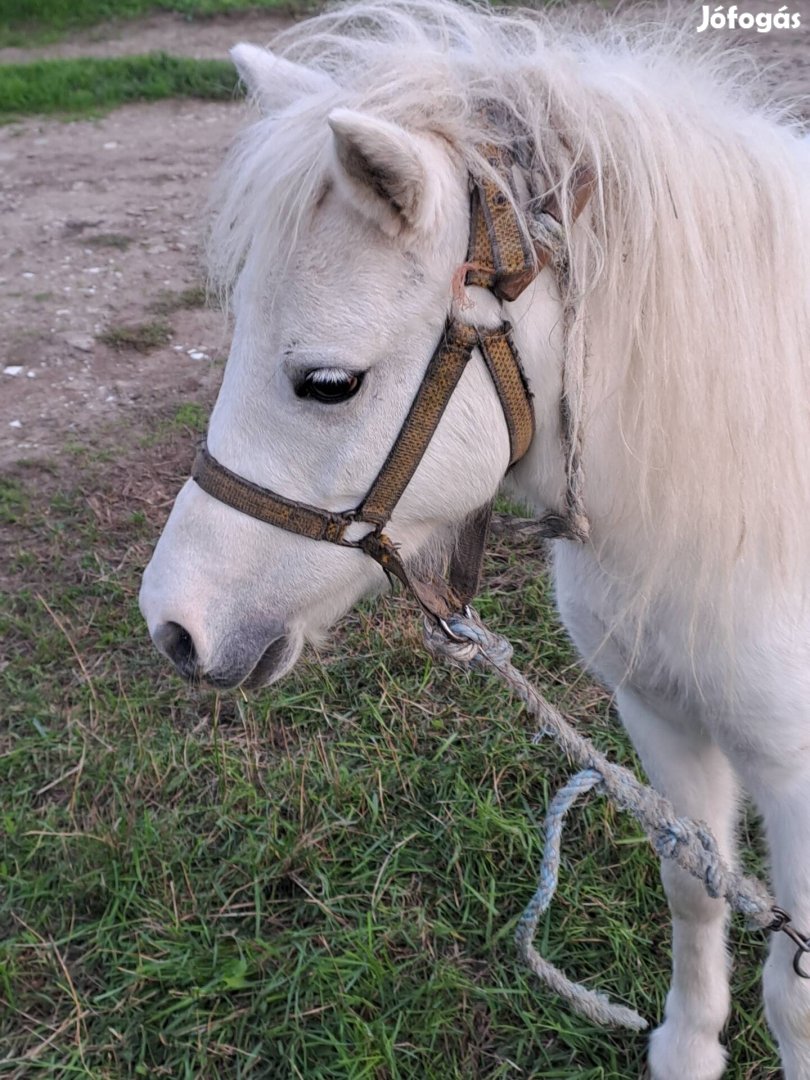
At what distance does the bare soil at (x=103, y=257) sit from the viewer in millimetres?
3670

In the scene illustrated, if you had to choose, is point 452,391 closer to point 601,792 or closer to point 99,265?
point 601,792

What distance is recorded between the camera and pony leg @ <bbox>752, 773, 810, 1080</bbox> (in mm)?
1259

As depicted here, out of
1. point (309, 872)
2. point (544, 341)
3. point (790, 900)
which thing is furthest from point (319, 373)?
point (309, 872)

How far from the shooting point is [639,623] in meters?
A: 1.22

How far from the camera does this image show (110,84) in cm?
711

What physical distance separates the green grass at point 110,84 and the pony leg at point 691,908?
648 cm

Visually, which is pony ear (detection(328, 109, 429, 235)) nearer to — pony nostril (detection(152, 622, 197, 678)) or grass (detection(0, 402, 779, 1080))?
pony nostril (detection(152, 622, 197, 678))

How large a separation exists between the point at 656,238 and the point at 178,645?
0.76 m

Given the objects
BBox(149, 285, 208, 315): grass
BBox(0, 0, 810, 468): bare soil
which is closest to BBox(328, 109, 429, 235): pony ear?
BBox(0, 0, 810, 468): bare soil

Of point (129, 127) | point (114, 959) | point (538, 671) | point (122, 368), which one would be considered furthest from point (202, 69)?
point (114, 959)

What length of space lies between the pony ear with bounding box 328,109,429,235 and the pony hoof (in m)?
1.50

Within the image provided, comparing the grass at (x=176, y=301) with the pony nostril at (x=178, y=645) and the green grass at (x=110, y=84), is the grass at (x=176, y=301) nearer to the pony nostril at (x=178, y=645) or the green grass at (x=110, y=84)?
the green grass at (x=110, y=84)

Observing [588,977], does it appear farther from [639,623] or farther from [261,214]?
[261,214]

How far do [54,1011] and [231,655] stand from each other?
1.10m
